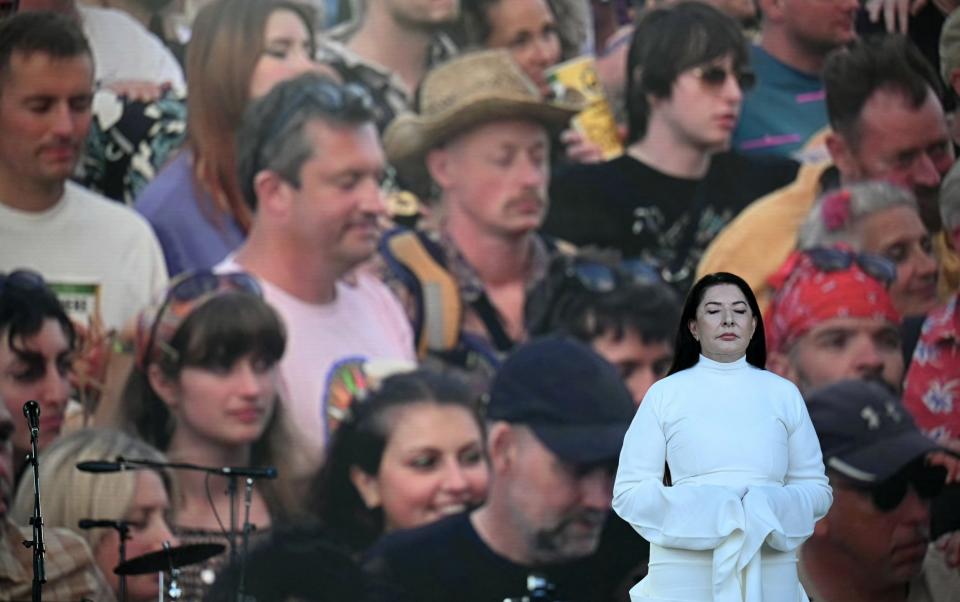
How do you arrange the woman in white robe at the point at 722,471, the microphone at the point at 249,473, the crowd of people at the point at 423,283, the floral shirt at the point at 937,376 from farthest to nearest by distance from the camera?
the floral shirt at the point at 937,376 → the crowd of people at the point at 423,283 → the microphone at the point at 249,473 → the woman in white robe at the point at 722,471

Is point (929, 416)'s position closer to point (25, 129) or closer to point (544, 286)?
point (544, 286)

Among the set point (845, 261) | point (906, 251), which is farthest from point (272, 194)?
point (906, 251)

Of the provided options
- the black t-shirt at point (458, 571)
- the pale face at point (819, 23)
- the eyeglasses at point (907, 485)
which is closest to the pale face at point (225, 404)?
the black t-shirt at point (458, 571)

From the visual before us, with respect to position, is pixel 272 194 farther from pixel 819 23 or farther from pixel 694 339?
pixel 694 339

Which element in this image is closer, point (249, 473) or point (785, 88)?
point (249, 473)

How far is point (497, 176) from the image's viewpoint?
22.1 feet

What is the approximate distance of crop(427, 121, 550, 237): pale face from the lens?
22.0 feet

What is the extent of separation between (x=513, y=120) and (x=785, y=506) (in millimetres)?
3945

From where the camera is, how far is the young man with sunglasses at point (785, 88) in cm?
689

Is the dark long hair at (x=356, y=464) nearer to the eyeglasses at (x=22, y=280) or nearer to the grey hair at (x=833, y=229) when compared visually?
the eyeglasses at (x=22, y=280)

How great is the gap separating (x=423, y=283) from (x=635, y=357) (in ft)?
3.07

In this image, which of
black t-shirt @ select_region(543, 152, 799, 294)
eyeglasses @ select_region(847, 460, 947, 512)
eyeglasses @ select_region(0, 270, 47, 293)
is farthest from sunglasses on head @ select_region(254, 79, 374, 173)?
eyeglasses @ select_region(847, 460, 947, 512)

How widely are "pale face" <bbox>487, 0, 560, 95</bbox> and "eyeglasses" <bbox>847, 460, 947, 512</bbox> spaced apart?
2204mm

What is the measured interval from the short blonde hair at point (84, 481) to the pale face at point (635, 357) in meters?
1.88
